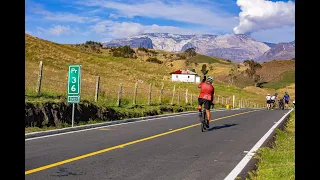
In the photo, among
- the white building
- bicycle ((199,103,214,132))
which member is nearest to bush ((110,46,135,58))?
the white building

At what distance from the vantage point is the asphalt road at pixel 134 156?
716 centimetres

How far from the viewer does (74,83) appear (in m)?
16.5

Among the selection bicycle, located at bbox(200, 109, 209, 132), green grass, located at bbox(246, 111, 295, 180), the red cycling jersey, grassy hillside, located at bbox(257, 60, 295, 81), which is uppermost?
grassy hillside, located at bbox(257, 60, 295, 81)

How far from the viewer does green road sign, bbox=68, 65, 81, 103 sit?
16.1m

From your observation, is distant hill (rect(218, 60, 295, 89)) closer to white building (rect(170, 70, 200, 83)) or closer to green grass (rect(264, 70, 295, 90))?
green grass (rect(264, 70, 295, 90))

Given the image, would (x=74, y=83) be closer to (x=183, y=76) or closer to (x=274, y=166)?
(x=274, y=166)

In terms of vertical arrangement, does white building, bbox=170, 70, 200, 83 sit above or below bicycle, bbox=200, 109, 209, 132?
above

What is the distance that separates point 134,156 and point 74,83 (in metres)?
8.00

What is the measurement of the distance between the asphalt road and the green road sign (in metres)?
2.80

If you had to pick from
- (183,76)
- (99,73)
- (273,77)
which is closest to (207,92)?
(99,73)
